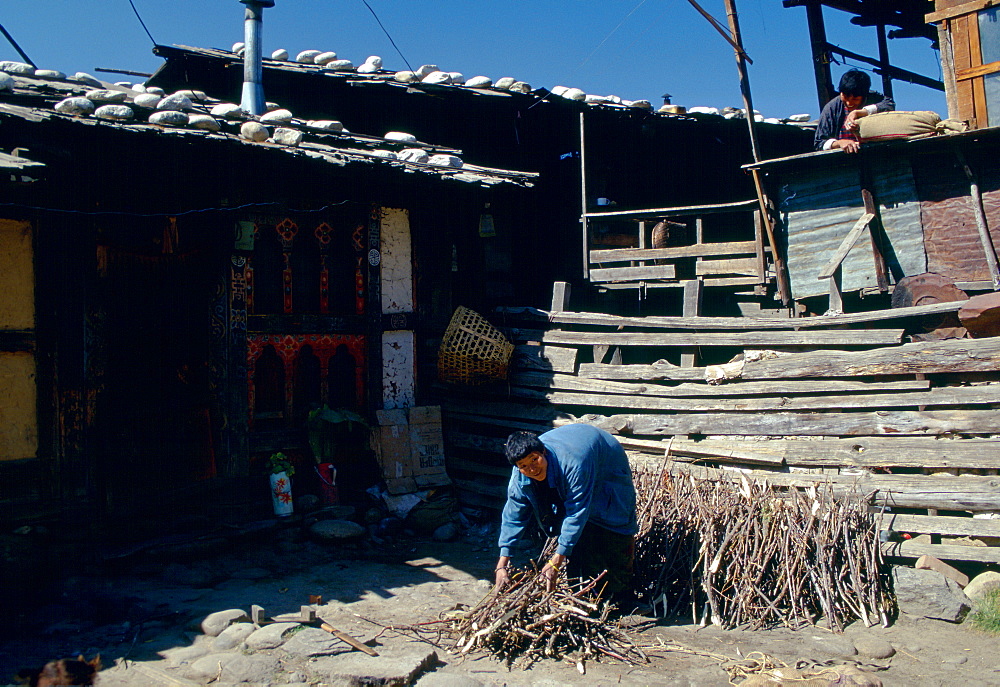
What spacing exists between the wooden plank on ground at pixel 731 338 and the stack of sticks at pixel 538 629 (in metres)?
3.60

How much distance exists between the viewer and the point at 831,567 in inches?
218

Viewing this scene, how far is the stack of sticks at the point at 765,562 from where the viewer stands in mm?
5453

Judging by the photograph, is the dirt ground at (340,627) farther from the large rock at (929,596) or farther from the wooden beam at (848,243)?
the wooden beam at (848,243)

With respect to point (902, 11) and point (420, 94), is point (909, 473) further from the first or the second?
point (902, 11)

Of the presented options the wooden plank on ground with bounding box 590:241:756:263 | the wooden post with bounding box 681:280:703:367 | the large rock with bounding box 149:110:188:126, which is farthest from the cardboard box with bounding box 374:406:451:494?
the wooden plank on ground with bounding box 590:241:756:263

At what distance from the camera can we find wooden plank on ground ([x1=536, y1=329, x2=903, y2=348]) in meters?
6.78

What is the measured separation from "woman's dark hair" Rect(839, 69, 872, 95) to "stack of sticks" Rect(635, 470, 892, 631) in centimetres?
534

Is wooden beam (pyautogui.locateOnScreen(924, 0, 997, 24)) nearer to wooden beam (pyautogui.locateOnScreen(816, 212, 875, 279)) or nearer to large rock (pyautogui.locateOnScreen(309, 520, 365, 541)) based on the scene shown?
wooden beam (pyautogui.locateOnScreen(816, 212, 875, 279))

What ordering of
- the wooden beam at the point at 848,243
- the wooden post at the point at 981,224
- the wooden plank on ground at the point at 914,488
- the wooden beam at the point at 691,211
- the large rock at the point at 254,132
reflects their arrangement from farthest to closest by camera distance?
the wooden beam at the point at 691,211, the wooden beam at the point at 848,243, the wooden post at the point at 981,224, the large rock at the point at 254,132, the wooden plank on ground at the point at 914,488

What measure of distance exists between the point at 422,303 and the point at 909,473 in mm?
5199

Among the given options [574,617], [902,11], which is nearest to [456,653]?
[574,617]

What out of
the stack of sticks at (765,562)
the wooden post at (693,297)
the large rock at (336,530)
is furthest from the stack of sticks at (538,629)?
the wooden post at (693,297)

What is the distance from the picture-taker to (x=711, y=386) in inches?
294

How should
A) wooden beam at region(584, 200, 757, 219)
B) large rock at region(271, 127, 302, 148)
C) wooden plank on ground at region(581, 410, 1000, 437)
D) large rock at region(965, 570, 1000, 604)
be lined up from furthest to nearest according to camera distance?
1. wooden beam at region(584, 200, 757, 219)
2. large rock at region(271, 127, 302, 148)
3. wooden plank on ground at region(581, 410, 1000, 437)
4. large rock at region(965, 570, 1000, 604)
